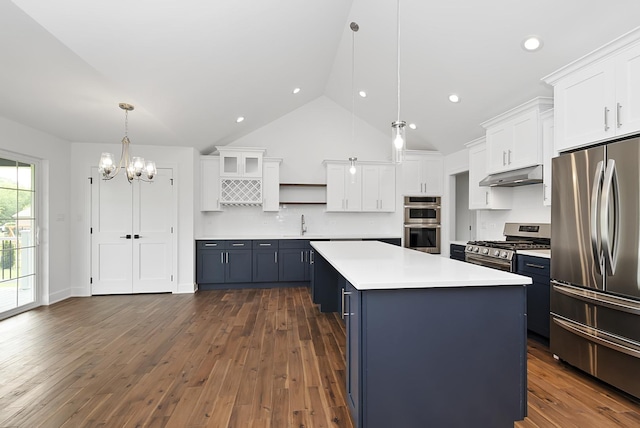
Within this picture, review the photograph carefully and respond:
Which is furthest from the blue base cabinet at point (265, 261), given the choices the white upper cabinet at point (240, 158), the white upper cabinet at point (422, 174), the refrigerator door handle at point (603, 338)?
the refrigerator door handle at point (603, 338)

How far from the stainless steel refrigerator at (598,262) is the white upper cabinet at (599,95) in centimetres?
16

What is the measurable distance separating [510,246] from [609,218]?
1.38 m

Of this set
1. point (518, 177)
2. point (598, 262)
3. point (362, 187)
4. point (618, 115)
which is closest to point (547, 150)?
point (518, 177)

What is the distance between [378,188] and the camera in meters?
5.76

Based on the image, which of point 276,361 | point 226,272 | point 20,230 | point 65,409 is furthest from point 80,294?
point 276,361

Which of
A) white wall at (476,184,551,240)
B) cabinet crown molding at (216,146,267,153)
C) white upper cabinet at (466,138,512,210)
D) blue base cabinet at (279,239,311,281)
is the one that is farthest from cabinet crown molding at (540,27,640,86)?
cabinet crown molding at (216,146,267,153)

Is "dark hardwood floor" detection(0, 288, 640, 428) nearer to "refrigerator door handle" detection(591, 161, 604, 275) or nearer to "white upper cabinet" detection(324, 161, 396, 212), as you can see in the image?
"refrigerator door handle" detection(591, 161, 604, 275)

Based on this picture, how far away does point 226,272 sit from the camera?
17.1 feet

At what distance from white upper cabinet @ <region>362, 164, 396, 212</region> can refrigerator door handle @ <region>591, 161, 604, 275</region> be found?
3.64 metres

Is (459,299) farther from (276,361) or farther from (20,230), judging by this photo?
(20,230)

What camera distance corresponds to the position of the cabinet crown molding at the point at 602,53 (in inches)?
79.6

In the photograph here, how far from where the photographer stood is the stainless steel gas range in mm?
3270

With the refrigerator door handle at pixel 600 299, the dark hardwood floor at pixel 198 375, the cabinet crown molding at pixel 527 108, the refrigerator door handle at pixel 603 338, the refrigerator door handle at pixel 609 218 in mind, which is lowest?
the dark hardwood floor at pixel 198 375

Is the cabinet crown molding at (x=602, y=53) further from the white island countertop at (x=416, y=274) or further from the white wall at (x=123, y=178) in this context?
the white wall at (x=123, y=178)
